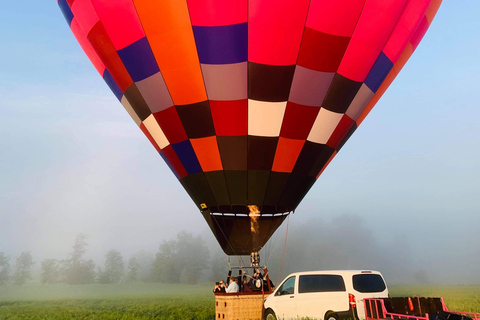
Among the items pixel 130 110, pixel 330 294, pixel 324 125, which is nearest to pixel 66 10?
pixel 130 110

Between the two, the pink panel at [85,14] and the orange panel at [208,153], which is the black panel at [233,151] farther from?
the pink panel at [85,14]

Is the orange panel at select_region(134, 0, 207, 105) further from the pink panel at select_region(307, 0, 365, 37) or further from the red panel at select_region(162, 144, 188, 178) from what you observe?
the pink panel at select_region(307, 0, 365, 37)

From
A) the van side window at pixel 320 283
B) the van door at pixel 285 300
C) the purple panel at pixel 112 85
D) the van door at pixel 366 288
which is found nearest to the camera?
the van door at pixel 366 288

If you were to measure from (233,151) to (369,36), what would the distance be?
4501 millimetres

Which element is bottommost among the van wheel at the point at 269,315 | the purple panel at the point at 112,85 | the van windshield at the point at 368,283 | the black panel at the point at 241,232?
the van wheel at the point at 269,315

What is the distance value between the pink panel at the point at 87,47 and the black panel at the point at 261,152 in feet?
17.0

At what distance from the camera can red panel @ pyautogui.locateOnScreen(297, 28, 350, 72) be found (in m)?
9.85

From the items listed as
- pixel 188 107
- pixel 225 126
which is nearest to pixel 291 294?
pixel 225 126

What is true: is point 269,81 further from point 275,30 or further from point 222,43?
point 222,43

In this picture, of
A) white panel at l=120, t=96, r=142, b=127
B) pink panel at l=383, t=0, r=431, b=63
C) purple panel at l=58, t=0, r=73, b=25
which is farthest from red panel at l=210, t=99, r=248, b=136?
purple panel at l=58, t=0, r=73, b=25

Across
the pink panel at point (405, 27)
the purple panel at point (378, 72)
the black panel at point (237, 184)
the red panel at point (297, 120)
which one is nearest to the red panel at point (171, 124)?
the black panel at point (237, 184)

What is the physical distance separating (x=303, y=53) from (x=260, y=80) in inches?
47.7

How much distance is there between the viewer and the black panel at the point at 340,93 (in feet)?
35.2

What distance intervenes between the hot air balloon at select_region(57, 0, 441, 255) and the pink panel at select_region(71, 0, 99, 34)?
49 millimetres
